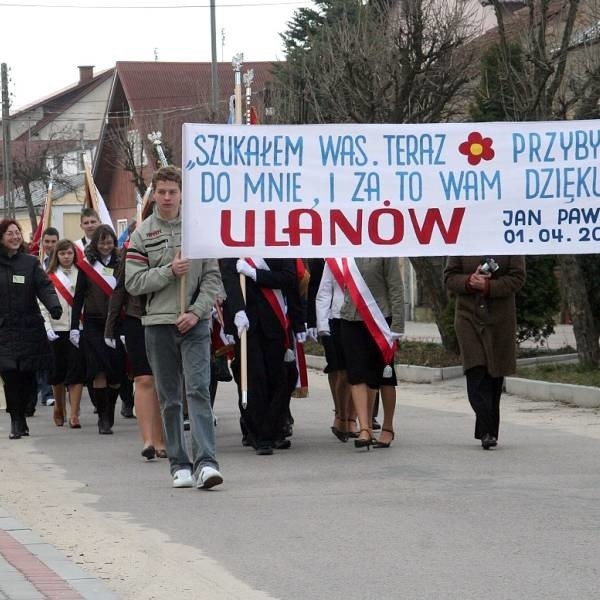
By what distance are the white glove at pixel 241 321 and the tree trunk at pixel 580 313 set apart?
7.03 m

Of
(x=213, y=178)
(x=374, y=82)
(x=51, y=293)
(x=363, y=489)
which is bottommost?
(x=363, y=489)

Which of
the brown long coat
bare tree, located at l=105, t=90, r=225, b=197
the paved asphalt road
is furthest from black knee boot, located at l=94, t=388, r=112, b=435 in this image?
bare tree, located at l=105, t=90, r=225, b=197

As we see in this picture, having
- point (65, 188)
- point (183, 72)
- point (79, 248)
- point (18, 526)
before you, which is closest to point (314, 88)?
point (79, 248)

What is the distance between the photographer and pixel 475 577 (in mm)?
6957

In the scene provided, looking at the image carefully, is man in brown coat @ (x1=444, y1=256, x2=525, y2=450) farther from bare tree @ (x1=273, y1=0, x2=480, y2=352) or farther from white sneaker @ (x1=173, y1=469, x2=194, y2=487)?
bare tree @ (x1=273, y1=0, x2=480, y2=352)

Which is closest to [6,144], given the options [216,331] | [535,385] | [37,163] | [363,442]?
[37,163]

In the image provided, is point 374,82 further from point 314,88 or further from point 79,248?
point 79,248

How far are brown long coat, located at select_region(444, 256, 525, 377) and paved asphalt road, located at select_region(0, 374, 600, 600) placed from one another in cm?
69

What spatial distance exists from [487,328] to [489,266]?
0.48m

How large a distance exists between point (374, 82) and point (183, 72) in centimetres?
4250

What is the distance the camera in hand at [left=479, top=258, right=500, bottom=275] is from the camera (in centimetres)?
1155

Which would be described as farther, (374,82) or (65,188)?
(65,188)

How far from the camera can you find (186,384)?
32.3 ft

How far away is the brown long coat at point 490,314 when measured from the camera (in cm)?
1167
